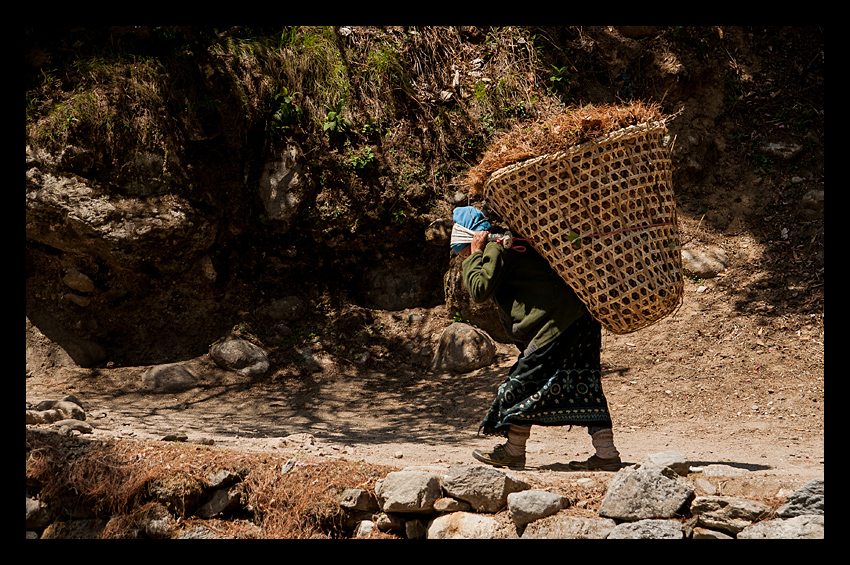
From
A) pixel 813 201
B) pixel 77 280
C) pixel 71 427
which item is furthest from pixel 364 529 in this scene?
pixel 813 201

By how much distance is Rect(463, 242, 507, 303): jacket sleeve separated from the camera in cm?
320

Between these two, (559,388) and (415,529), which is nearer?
(415,529)

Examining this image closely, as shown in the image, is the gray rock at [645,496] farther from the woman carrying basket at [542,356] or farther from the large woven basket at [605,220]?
the large woven basket at [605,220]

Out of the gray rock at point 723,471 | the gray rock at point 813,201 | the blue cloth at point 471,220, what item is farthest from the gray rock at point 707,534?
the gray rock at point 813,201

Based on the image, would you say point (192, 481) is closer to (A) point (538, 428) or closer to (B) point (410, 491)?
(B) point (410, 491)

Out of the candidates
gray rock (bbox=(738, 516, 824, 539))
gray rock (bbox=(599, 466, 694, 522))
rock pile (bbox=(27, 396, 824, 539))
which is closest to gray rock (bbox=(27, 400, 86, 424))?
rock pile (bbox=(27, 396, 824, 539))

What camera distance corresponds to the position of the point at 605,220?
3006 millimetres

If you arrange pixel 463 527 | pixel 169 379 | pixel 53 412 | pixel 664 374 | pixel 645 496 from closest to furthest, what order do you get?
pixel 645 496 → pixel 463 527 → pixel 53 412 → pixel 664 374 → pixel 169 379

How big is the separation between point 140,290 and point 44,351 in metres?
0.97

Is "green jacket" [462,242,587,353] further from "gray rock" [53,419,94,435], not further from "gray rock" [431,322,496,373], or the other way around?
"gray rock" [431,322,496,373]

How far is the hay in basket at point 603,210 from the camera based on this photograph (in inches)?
117

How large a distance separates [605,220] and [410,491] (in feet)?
4.85

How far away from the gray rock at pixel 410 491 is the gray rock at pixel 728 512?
3.53ft

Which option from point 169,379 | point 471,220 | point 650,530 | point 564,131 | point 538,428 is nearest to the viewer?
point 650,530
